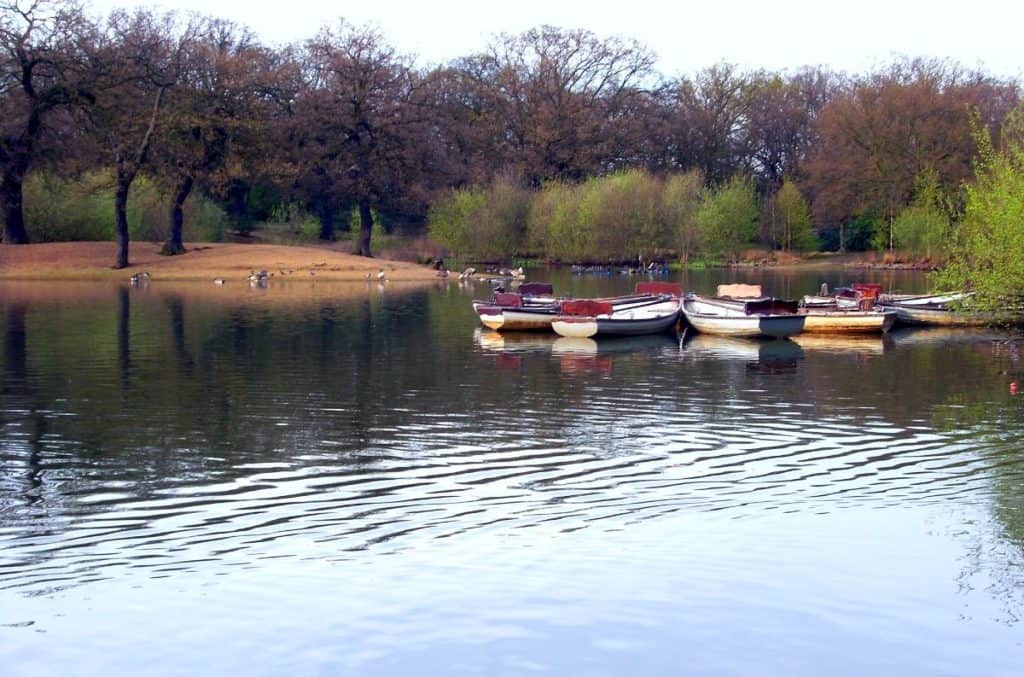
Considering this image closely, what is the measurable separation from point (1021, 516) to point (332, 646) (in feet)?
30.5

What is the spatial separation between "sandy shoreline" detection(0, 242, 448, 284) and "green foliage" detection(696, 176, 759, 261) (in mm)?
22134

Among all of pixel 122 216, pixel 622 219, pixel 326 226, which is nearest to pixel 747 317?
pixel 122 216

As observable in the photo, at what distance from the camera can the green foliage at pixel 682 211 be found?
91.5 metres

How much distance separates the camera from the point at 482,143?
10588cm

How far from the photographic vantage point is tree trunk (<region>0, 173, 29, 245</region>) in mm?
76312

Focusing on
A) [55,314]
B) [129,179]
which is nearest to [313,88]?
[129,179]

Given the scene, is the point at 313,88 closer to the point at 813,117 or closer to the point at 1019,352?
the point at 813,117

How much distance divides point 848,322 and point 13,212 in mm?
54712

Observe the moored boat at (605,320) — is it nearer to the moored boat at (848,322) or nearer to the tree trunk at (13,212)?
the moored boat at (848,322)

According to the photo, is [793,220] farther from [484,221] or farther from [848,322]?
[848,322]

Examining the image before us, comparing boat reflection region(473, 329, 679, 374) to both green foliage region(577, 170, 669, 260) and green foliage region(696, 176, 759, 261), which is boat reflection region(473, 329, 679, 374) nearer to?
green foliage region(577, 170, 669, 260)

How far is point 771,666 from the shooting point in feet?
37.5

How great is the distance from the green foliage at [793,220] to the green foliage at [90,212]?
4366 cm

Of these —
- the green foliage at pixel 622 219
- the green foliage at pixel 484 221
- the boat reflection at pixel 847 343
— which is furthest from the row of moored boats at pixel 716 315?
the green foliage at pixel 484 221
